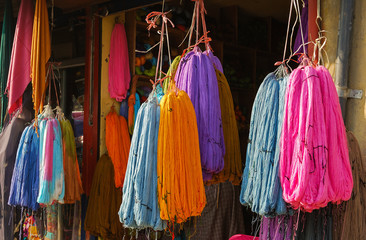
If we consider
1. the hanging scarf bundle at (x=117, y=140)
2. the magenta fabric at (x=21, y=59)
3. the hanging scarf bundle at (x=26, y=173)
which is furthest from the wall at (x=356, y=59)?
the magenta fabric at (x=21, y=59)

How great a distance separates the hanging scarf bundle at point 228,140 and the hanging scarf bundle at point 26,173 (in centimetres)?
160

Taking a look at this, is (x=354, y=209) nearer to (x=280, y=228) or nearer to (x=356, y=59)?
(x=280, y=228)

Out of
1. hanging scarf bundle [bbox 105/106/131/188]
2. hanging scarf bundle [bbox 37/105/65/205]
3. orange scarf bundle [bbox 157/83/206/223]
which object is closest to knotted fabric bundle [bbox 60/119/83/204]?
hanging scarf bundle [bbox 37/105/65/205]

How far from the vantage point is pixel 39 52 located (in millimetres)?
3289

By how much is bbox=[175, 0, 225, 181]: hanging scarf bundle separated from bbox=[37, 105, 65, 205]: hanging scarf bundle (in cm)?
143

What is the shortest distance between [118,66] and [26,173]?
1.27 m

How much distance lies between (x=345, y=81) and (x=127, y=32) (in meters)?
2.42

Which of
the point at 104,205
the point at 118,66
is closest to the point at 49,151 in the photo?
the point at 104,205

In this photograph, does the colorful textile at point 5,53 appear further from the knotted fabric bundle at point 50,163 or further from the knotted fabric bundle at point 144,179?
the knotted fabric bundle at point 144,179

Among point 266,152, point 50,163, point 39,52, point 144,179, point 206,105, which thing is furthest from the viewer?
point 39,52

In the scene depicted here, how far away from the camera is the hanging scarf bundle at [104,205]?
11.3 feet

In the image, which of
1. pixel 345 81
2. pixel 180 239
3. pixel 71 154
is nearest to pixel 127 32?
pixel 71 154

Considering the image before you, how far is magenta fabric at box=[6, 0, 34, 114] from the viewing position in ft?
11.2

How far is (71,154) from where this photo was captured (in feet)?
11.4
